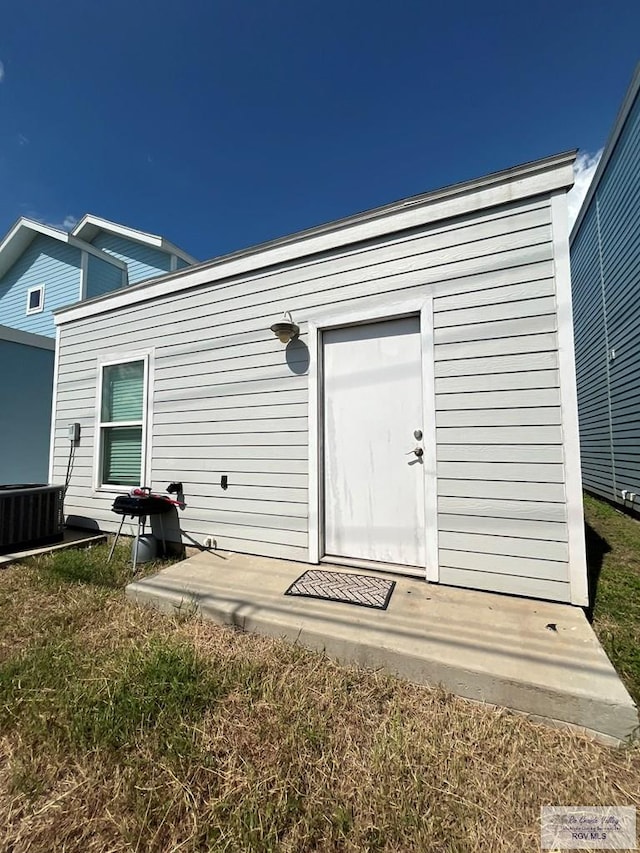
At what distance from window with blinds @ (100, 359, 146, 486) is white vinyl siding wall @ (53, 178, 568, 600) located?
32cm

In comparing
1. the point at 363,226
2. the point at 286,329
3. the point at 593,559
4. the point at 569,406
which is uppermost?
the point at 363,226

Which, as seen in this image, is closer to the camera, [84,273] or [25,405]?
[25,405]

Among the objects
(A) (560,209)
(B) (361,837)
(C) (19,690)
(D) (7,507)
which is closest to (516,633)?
(B) (361,837)

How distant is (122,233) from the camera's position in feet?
27.5

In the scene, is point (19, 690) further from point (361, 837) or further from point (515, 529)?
point (515, 529)

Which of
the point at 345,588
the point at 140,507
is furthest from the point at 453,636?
the point at 140,507

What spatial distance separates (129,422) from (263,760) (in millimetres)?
3674

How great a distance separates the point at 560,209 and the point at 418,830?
319 cm

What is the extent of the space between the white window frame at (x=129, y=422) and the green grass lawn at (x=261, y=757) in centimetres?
207

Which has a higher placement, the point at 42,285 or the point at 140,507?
the point at 42,285

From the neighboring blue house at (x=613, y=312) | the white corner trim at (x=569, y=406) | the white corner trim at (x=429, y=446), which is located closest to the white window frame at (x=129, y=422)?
the white corner trim at (x=429, y=446)

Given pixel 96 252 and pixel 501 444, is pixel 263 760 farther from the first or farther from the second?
pixel 96 252

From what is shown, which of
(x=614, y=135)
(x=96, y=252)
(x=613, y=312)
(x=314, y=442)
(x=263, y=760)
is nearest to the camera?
(x=263, y=760)

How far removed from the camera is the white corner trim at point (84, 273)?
8.05 meters
